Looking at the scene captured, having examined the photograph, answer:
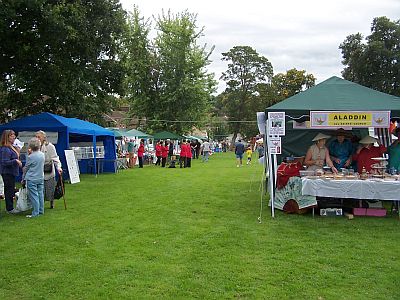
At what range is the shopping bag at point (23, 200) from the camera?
8.89 metres

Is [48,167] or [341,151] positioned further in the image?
[341,151]

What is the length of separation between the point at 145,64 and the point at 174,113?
5.20 meters

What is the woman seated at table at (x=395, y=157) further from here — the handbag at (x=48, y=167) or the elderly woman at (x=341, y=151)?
the handbag at (x=48, y=167)

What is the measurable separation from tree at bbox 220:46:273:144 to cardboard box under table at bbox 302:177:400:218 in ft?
178

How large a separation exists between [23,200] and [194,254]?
4779 mm

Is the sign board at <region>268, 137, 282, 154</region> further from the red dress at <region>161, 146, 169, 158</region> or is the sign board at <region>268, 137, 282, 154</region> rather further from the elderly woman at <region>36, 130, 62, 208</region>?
the red dress at <region>161, 146, 169, 158</region>

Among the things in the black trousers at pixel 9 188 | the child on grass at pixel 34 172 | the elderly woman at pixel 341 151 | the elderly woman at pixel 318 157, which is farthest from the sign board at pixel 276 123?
the black trousers at pixel 9 188

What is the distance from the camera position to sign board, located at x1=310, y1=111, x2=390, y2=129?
8.66 meters

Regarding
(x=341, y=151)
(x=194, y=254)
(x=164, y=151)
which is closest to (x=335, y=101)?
(x=341, y=151)

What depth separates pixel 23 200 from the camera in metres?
8.96

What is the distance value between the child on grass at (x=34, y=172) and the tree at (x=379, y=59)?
33.7 m

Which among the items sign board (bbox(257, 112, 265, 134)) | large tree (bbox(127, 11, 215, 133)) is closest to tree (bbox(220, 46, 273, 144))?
large tree (bbox(127, 11, 215, 133))

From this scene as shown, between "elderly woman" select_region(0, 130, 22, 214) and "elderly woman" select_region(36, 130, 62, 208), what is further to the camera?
"elderly woman" select_region(36, 130, 62, 208)

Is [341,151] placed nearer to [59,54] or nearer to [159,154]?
[59,54]
